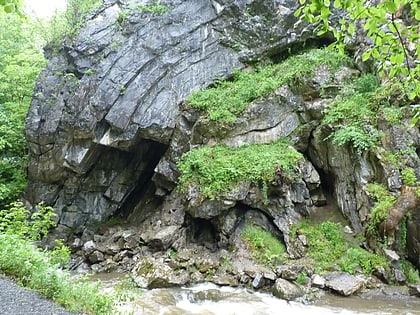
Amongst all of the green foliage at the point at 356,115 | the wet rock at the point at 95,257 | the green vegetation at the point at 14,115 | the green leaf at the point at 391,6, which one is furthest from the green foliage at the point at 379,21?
the green vegetation at the point at 14,115

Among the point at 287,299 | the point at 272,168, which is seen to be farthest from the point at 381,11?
the point at 272,168

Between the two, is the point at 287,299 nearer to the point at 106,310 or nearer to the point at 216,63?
the point at 106,310

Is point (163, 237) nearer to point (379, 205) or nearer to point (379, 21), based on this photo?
point (379, 205)

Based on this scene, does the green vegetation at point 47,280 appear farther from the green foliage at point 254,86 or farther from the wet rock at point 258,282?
the green foliage at point 254,86

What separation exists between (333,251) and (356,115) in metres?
4.35

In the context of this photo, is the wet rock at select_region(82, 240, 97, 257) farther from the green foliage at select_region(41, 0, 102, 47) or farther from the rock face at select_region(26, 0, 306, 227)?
the green foliage at select_region(41, 0, 102, 47)

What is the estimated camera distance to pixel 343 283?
26.8 ft

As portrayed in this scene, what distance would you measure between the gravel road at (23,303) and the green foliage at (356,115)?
8.66m

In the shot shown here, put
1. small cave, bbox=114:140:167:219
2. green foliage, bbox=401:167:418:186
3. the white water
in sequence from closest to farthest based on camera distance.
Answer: the white water
green foliage, bbox=401:167:418:186
small cave, bbox=114:140:167:219

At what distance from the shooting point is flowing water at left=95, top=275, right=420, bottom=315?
7.05 meters

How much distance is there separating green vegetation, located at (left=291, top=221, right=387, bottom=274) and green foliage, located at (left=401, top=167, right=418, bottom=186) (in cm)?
213

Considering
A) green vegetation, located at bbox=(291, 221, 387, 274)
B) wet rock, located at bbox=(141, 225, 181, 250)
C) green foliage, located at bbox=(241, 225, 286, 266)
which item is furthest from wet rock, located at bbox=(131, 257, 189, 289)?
green vegetation, located at bbox=(291, 221, 387, 274)

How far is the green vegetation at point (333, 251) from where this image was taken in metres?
8.74

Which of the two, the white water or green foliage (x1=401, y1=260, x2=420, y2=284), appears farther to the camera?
green foliage (x1=401, y1=260, x2=420, y2=284)
